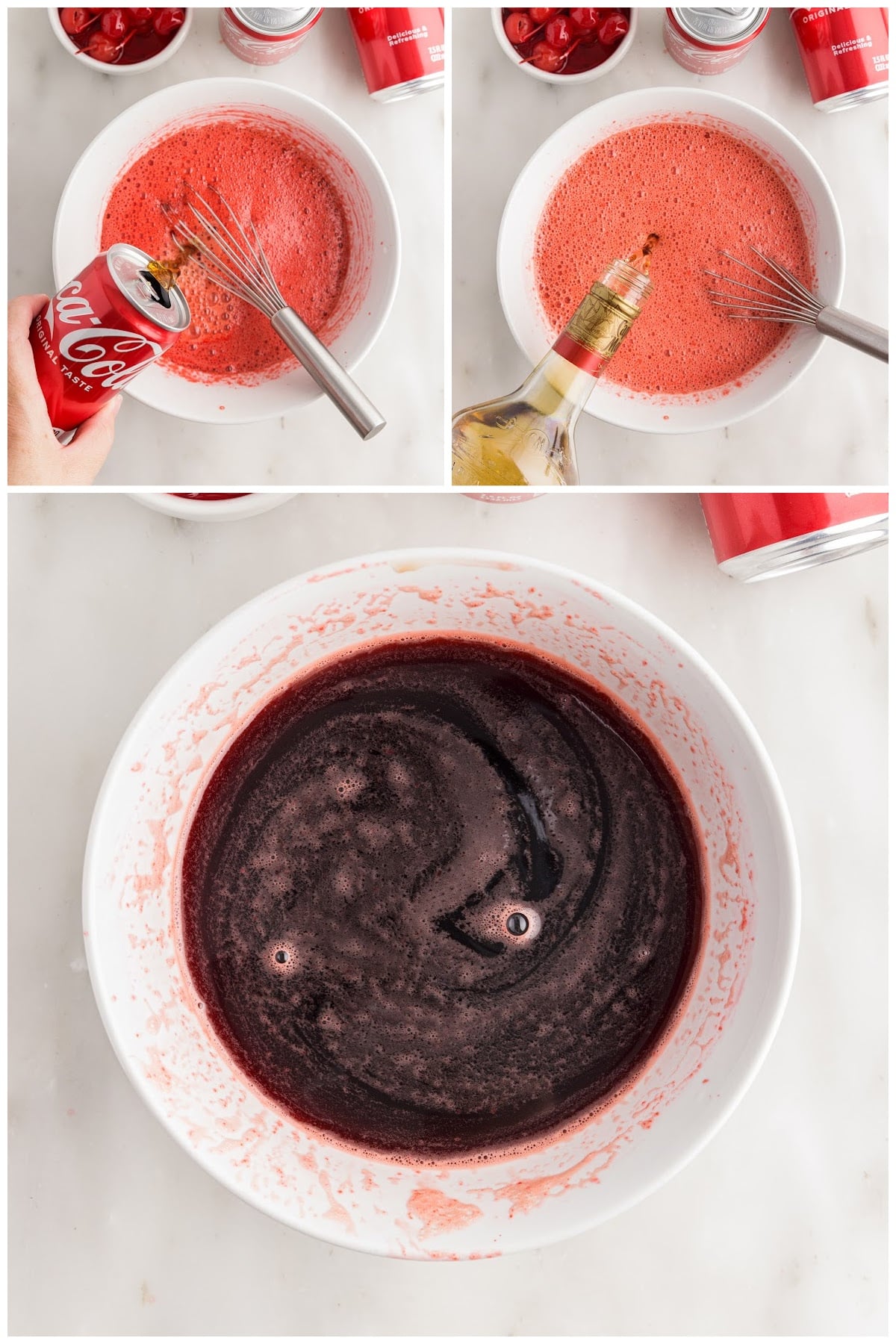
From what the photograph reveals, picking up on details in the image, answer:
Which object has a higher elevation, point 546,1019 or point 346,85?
point 346,85

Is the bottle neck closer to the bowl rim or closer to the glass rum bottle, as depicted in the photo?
the glass rum bottle

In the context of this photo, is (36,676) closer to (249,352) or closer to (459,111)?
(249,352)

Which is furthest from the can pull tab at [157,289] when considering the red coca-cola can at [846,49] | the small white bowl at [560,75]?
the red coca-cola can at [846,49]

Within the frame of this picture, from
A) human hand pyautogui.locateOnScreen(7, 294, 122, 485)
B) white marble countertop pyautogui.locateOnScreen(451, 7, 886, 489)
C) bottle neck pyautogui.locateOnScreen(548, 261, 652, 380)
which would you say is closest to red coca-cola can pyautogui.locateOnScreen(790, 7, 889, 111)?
white marble countertop pyautogui.locateOnScreen(451, 7, 886, 489)

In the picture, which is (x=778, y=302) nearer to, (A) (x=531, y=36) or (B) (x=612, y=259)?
(B) (x=612, y=259)

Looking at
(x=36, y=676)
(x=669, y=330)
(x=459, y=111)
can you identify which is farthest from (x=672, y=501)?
(x=36, y=676)
